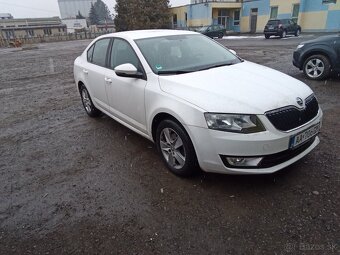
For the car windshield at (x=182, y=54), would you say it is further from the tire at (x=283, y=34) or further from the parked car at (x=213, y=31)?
the parked car at (x=213, y=31)

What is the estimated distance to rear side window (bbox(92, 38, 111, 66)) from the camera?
175 inches

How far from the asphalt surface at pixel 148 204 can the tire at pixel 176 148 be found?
0.15 metres

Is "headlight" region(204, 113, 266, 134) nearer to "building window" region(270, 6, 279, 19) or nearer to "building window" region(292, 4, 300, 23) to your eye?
"building window" region(292, 4, 300, 23)

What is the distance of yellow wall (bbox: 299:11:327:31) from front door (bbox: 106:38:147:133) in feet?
94.8

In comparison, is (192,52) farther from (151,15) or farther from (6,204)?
(151,15)

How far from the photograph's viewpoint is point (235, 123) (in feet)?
8.59

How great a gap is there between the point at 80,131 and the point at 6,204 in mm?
2087

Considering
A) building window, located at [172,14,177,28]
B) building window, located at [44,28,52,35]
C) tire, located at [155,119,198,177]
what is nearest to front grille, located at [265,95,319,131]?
tire, located at [155,119,198,177]

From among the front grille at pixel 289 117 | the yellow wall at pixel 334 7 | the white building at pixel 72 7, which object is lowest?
the front grille at pixel 289 117

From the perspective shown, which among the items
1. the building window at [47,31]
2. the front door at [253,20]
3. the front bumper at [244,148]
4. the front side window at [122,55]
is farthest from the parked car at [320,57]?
the building window at [47,31]

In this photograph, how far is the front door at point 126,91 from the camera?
351 centimetres

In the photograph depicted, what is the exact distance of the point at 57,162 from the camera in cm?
391

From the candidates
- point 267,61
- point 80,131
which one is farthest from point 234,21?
point 80,131

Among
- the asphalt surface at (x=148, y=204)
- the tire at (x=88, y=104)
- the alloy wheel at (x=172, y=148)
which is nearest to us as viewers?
the asphalt surface at (x=148, y=204)
